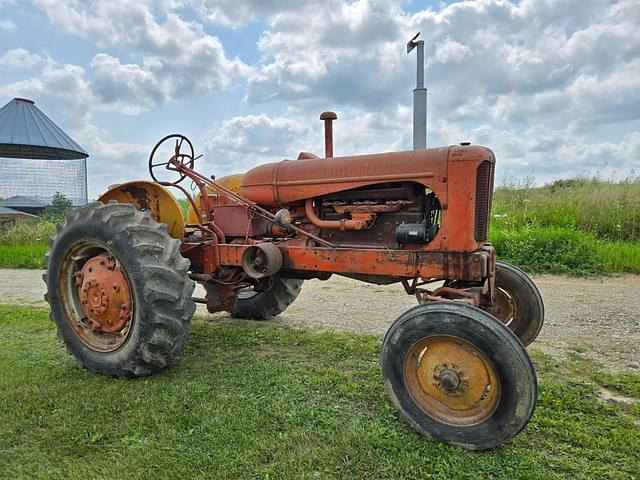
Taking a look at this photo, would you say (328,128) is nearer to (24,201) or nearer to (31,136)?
(31,136)

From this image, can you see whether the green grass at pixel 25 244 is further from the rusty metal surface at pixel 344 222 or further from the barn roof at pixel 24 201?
the rusty metal surface at pixel 344 222

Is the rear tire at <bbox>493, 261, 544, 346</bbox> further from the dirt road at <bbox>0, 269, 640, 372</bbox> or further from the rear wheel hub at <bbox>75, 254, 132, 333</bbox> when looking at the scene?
the rear wheel hub at <bbox>75, 254, 132, 333</bbox>

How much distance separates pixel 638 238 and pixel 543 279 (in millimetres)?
3039

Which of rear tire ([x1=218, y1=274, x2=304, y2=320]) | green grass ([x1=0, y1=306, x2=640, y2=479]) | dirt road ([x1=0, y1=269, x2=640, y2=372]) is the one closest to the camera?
green grass ([x1=0, y1=306, x2=640, y2=479])

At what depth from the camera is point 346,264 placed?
335cm

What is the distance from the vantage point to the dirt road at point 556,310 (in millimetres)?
4203

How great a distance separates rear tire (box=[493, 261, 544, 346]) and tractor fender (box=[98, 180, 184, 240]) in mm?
2764

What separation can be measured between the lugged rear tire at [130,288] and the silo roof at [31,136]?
45.3 feet

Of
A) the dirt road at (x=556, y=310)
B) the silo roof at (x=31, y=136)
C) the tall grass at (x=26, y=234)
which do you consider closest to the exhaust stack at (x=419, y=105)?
the dirt road at (x=556, y=310)

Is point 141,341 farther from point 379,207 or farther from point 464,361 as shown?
point 464,361

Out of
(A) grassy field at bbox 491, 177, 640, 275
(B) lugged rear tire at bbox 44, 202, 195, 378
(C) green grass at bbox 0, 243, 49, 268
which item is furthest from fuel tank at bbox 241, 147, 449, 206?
(C) green grass at bbox 0, 243, 49, 268

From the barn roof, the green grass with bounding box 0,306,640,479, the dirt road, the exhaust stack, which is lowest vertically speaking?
the green grass with bounding box 0,306,640,479

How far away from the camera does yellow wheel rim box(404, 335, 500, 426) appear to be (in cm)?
244

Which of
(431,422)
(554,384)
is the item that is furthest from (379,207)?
(554,384)
